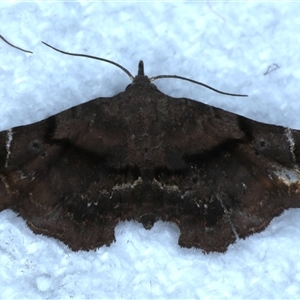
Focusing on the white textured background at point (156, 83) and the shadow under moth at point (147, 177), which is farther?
the white textured background at point (156, 83)

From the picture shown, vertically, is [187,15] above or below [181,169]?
above

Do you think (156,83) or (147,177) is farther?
(156,83)

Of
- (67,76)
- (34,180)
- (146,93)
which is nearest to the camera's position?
(34,180)

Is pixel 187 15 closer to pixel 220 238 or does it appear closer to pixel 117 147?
pixel 117 147

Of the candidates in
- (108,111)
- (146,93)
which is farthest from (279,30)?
(108,111)

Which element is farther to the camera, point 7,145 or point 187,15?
point 187,15
